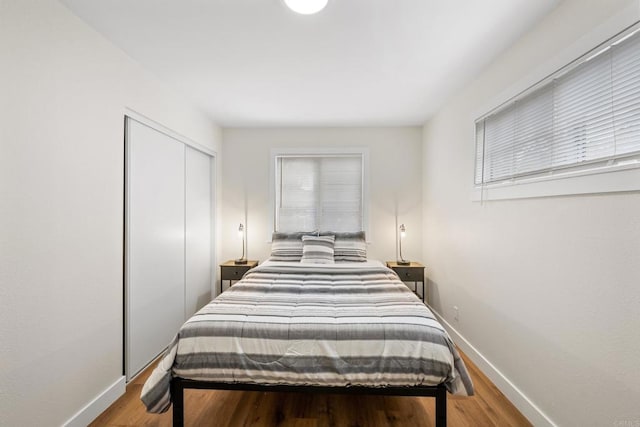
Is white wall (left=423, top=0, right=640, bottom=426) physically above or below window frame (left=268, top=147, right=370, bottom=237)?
below

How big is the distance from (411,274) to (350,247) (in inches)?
31.7

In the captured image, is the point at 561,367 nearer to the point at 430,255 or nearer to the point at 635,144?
the point at 635,144

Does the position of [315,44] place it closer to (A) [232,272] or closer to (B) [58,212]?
(B) [58,212]

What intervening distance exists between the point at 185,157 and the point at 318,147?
1715 millimetres

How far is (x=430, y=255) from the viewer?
359 cm

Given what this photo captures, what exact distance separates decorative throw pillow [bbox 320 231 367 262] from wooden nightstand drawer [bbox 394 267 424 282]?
1.58 ft

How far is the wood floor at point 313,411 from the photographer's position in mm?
1738

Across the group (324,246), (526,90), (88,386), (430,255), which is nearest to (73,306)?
(88,386)

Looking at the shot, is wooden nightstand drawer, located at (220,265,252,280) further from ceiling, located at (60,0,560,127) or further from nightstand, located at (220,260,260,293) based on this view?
ceiling, located at (60,0,560,127)

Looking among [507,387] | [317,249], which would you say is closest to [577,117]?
[507,387]

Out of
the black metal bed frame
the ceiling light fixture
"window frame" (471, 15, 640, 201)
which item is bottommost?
the black metal bed frame

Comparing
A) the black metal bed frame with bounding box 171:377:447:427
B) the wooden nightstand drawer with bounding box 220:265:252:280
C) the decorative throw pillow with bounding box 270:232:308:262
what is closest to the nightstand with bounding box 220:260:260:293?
the wooden nightstand drawer with bounding box 220:265:252:280

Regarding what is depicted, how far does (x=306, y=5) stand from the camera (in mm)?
1540

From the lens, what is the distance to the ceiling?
1.63 metres
